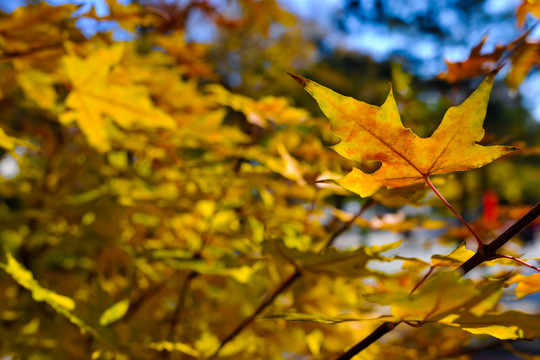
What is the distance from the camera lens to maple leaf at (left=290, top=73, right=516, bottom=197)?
1.18ft

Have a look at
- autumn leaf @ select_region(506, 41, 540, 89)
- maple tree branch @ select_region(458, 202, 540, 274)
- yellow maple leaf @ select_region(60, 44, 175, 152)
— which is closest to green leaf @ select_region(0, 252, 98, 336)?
yellow maple leaf @ select_region(60, 44, 175, 152)

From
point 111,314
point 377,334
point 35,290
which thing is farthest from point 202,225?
point 377,334

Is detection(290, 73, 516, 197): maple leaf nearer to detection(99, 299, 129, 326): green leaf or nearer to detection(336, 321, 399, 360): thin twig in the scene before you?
detection(336, 321, 399, 360): thin twig

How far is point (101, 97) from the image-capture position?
70cm

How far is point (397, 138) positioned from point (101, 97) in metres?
0.52

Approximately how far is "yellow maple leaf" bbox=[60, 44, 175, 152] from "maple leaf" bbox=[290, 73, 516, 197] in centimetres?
42

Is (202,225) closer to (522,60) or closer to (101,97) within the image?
(101,97)

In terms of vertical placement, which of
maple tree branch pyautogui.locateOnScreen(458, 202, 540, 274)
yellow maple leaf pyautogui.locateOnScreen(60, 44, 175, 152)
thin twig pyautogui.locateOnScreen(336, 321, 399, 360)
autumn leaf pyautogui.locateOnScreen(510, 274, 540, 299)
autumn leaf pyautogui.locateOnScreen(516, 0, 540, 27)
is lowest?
yellow maple leaf pyautogui.locateOnScreen(60, 44, 175, 152)

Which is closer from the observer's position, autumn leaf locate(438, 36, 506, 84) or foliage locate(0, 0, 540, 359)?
foliage locate(0, 0, 540, 359)

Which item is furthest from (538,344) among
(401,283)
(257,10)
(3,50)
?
(3,50)

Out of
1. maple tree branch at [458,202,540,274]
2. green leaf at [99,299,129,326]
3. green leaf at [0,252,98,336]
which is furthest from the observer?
green leaf at [99,299,129,326]

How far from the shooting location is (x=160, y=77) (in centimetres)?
98

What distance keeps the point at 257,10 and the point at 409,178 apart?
2.95 ft

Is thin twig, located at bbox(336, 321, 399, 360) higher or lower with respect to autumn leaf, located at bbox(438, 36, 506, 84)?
lower
